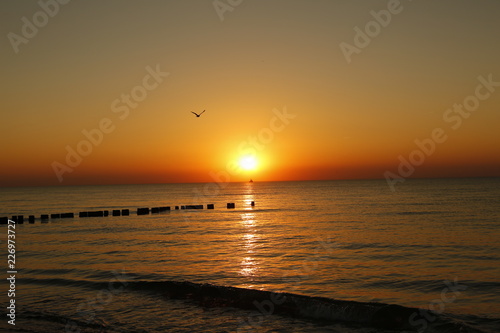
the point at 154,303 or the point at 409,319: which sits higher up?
the point at 154,303

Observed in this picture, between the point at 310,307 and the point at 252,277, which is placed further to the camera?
the point at 252,277

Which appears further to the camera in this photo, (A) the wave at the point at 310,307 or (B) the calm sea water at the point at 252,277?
(B) the calm sea water at the point at 252,277

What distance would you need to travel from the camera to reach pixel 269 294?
1681cm

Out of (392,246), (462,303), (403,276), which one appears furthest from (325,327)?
(392,246)

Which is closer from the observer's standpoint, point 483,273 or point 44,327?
point 44,327

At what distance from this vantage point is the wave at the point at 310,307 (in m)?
13.6

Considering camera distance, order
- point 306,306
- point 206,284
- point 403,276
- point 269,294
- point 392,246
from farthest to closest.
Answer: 1. point 392,246
2. point 403,276
3. point 206,284
4. point 269,294
5. point 306,306

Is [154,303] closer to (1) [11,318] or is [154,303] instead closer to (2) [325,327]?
(1) [11,318]

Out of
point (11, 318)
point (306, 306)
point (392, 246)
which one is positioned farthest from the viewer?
point (392, 246)

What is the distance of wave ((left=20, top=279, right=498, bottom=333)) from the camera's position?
1361 cm

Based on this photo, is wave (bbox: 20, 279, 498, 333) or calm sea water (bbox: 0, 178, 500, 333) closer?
wave (bbox: 20, 279, 498, 333)

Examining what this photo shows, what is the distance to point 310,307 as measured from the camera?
15.2m

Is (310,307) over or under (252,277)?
under

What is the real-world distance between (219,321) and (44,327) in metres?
5.35
